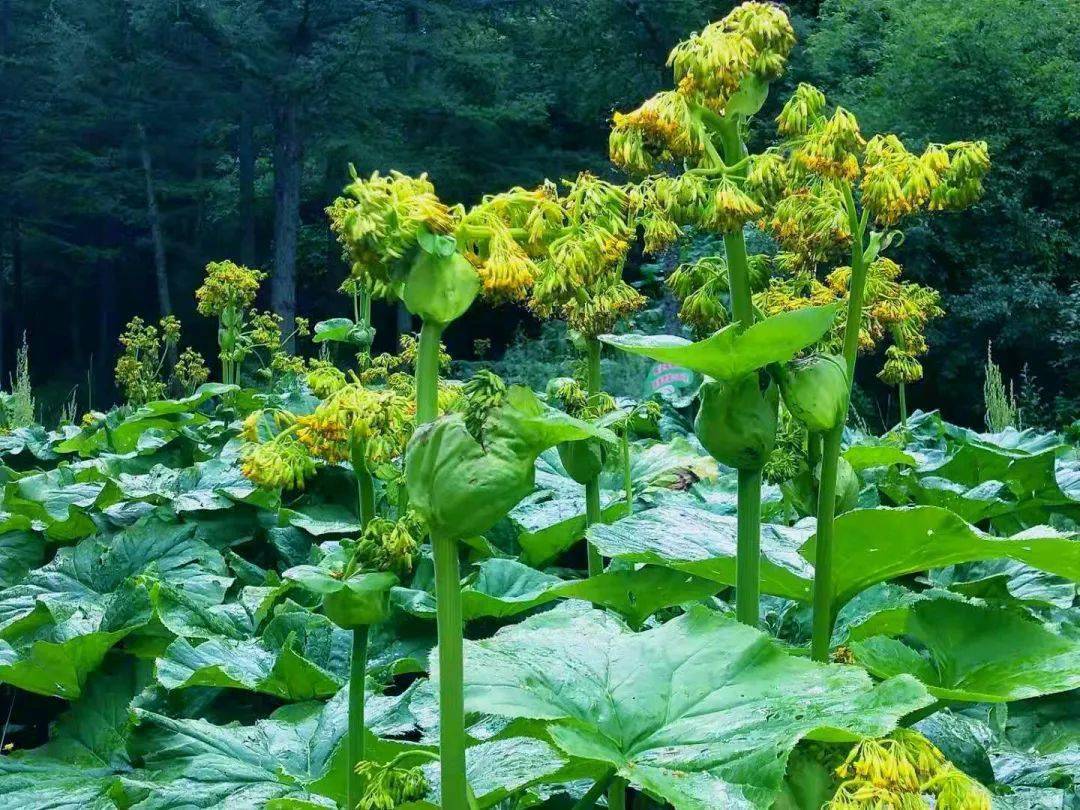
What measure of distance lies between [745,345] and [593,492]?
0.70 meters

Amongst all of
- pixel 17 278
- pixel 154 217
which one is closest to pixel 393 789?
pixel 154 217

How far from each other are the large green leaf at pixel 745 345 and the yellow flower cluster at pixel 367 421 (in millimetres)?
318

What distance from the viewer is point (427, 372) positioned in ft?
3.37

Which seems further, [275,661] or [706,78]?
[275,661]

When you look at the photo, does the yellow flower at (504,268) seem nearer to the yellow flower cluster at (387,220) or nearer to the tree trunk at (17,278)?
the yellow flower cluster at (387,220)

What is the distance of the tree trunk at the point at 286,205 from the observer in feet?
56.2

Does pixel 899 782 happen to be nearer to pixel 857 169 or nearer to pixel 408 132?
pixel 857 169

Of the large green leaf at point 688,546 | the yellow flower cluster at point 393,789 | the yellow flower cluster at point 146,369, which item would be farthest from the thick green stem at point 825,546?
the yellow flower cluster at point 146,369

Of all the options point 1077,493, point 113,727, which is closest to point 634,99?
point 1077,493

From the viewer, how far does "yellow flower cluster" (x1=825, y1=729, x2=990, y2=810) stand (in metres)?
0.84

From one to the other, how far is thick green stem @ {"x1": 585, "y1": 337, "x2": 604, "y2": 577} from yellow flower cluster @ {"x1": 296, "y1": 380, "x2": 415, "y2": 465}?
0.39 meters

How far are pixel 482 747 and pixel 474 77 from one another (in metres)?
17.9

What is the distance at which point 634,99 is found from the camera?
15.8 meters

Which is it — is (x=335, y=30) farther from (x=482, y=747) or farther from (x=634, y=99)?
(x=482, y=747)
